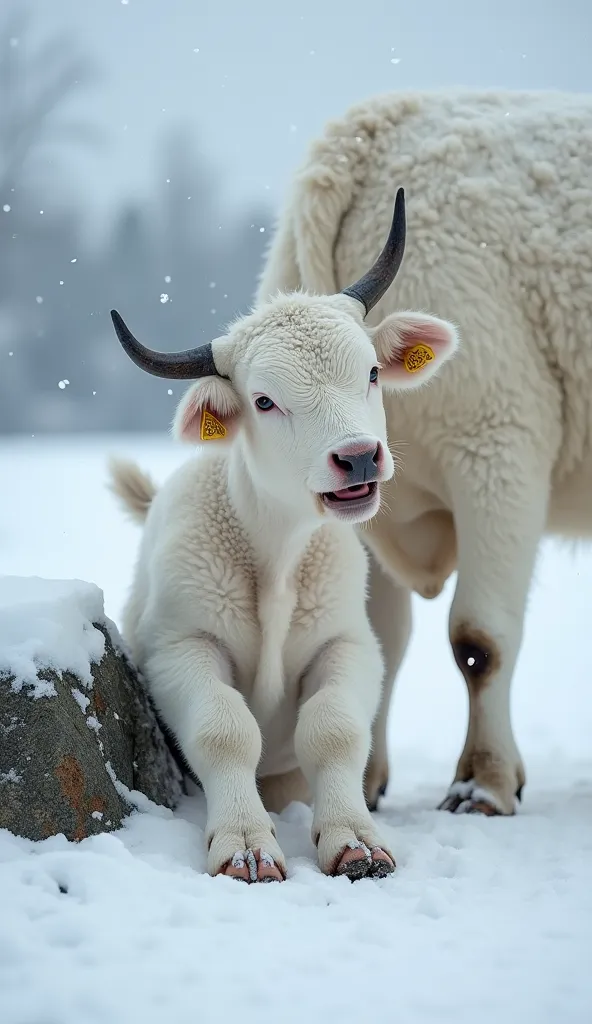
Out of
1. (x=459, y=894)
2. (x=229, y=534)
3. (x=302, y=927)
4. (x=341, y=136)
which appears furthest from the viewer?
(x=341, y=136)

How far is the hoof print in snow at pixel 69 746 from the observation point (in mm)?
2730

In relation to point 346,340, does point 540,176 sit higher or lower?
higher

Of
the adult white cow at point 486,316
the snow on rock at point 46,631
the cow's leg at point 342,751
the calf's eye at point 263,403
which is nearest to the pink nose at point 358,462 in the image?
the calf's eye at point 263,403

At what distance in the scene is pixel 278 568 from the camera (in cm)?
350

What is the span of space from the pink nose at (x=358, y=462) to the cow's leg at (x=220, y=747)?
79cm

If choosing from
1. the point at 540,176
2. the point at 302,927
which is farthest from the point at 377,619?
the point at 302,927

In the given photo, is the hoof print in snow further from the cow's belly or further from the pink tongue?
the cow's belly

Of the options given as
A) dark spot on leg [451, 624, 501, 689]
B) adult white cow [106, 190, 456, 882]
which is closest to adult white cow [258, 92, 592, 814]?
dark spot on leg [451, 624, 501, 689]

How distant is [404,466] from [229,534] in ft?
3.47

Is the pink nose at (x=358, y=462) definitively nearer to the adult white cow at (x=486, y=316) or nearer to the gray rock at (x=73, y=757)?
the gray rock at (x=73, y=757)

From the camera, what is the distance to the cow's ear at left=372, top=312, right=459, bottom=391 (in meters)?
3.58

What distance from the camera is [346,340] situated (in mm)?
3191

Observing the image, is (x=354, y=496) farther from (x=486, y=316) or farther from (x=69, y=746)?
(x=486, y=316)

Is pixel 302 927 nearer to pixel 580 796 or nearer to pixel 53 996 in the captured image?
pixel 53 996
